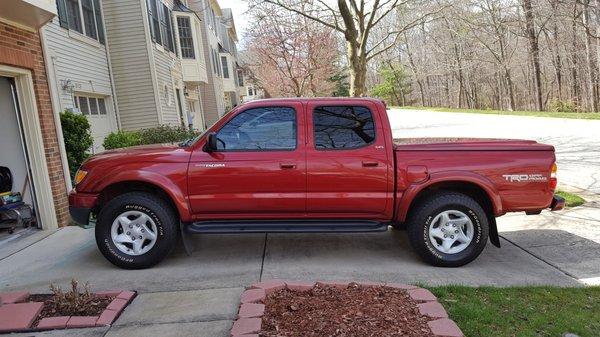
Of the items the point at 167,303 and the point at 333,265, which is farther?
the point at 333,265

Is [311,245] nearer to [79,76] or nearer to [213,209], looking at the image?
[213,209]

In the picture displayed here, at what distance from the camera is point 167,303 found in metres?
3.93

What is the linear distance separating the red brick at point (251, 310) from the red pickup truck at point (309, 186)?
1321 millimetres

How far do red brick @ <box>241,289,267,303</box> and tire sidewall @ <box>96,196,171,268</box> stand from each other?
4.58 ft

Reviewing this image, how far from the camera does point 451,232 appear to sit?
4.89 metres

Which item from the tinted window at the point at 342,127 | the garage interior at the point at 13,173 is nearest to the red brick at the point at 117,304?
the tinted window at the point at 342,127

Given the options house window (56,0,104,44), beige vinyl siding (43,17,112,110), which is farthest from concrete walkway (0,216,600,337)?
house window (56,0,104,44)

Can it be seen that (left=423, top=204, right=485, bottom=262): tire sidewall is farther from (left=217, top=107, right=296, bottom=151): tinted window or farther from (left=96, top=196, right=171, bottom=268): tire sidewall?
(left=96, top=196, right=171, bottom=268): tire sidewall

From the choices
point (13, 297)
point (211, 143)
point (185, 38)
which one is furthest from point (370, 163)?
point (185, 38)

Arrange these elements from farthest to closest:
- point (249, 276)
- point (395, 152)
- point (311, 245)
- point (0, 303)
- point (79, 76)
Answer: point (79, 76) < point (311, 245) < point (395, 152) < point (249, 276) < point (0, 303)

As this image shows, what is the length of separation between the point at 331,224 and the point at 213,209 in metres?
1.31

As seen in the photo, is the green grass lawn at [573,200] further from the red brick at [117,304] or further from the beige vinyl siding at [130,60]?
the beige vinyl siding at [130,60]

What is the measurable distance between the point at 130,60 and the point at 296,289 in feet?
40.3

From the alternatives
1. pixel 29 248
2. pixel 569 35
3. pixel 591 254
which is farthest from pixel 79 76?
pixel 569 35
